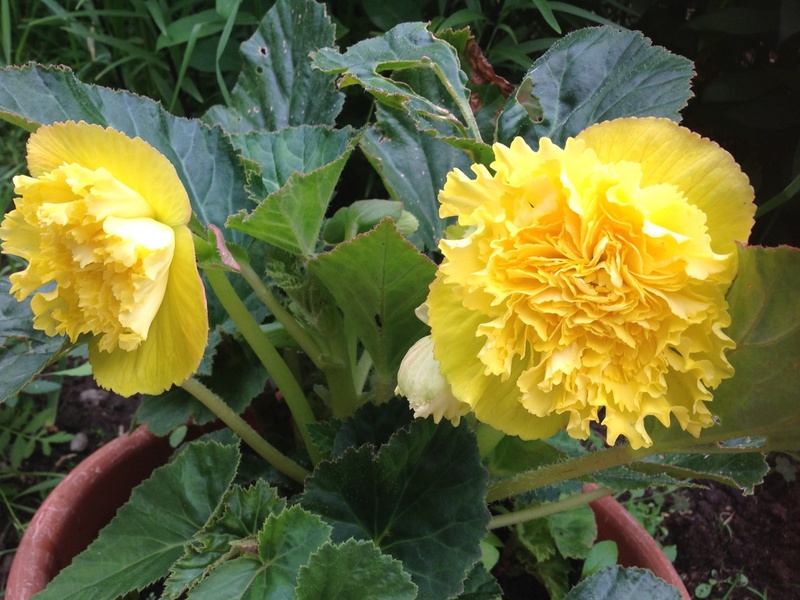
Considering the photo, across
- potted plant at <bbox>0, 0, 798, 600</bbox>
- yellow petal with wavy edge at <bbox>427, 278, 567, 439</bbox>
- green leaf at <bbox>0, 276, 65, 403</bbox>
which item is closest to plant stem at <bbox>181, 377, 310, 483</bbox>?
potted plant at <bbox>0, 0, 798, 600</bbox>

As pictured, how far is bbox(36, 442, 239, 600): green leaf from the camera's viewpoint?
53 centimetres

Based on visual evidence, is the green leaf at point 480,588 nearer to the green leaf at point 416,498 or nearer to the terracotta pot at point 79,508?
the green leaf at point 416,498

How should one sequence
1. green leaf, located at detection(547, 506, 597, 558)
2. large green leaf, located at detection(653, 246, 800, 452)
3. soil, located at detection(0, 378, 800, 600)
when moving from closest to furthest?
large green leaf, located at detection(653, 246, 800, 452) → green leaf, located at detection(547, 506, 597, 558) → soil, located at detection(0, 378, 800, 600)

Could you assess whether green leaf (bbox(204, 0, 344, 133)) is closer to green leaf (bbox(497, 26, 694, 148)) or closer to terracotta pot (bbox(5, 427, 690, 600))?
green leaf (bbox(497, 26, 694, 148))

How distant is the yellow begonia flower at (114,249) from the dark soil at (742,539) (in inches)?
28.8

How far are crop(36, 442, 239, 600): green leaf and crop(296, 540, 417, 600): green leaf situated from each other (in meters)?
0.13

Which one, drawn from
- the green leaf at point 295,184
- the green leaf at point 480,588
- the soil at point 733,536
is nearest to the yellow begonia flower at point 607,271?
the green leaf at point 295,184

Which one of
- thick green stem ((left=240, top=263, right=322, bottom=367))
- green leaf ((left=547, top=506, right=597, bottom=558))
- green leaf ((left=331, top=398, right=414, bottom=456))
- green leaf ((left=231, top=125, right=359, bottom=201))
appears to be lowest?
green leaf ((left=547, top=506, right=597, bottom=558))

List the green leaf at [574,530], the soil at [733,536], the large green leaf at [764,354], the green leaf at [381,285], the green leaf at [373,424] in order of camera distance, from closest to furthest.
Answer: the large green leaf at [764,354], the green leaf at [381,285], the green leaf at [373,424], the green leaf at [574,530], the soil at [733,536]

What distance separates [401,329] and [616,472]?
19 centimetres

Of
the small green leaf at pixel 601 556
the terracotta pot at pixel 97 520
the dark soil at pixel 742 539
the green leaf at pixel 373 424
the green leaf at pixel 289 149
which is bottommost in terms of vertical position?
the dark soil at pixel 742 539

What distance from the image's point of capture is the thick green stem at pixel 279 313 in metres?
0.52

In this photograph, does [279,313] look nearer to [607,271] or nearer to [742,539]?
[607,271]

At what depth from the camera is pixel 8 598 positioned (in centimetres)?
57
